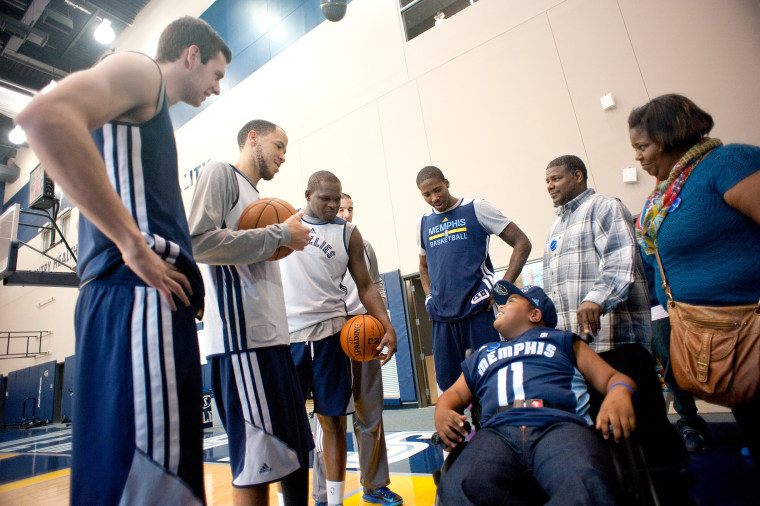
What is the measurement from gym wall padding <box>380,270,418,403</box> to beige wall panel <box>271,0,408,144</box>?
3163 mm

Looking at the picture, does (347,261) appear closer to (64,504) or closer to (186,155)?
(64,504)

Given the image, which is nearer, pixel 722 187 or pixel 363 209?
pixel 722 187

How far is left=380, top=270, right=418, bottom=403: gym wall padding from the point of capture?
5961 mm

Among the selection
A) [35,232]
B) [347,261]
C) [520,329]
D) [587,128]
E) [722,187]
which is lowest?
[520,329]

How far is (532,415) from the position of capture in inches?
58.9

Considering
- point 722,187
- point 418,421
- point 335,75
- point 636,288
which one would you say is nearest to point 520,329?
point 636,288

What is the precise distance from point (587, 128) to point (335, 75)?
4.51m

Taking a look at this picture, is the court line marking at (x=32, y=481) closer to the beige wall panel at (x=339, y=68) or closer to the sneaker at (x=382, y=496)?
the sneaker at (x=382, y=496)

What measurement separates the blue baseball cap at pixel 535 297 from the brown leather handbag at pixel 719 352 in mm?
535

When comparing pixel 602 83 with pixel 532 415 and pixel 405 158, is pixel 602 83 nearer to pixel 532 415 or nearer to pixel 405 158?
pixel 405 158

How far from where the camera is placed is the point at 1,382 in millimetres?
15891

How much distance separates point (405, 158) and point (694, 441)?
495 cm

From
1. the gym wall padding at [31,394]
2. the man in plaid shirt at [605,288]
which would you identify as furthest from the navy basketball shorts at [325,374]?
the gym wall padding at [31,394]

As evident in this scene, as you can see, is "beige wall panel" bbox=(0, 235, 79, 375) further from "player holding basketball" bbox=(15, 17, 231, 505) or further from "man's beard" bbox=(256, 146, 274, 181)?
"player holding basketball" bbox=(15, 17, 231, 505)
